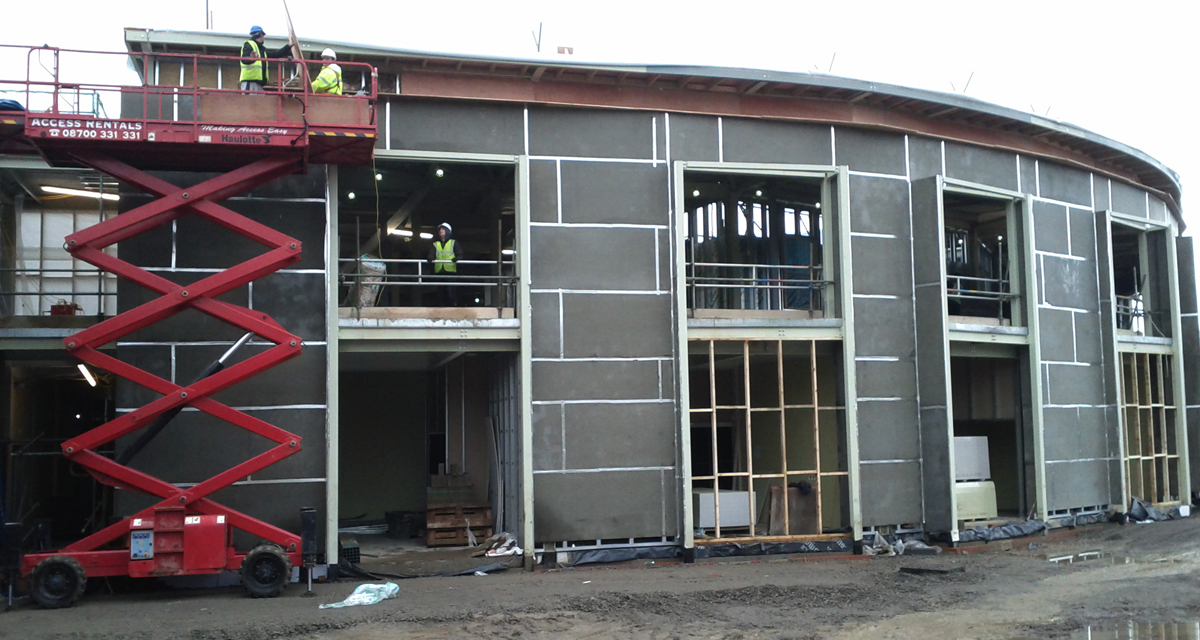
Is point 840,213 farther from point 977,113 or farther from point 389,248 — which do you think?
point 389,248

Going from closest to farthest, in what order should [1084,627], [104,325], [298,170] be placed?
[1084,627]
[104,325]
[298,170]

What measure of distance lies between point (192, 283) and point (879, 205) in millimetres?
11832

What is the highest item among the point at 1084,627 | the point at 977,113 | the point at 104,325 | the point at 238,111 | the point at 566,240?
the point at 977,113

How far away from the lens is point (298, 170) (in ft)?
49.0

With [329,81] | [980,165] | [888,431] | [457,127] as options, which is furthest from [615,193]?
[980,165]

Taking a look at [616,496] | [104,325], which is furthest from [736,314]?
[104,325]

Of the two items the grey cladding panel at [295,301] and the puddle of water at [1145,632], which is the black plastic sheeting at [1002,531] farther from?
the grey cladding panel at [295,301]

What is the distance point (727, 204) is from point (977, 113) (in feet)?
19.2

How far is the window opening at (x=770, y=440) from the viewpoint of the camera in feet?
57.1

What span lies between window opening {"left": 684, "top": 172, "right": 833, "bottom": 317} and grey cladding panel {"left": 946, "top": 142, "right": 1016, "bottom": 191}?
285cm

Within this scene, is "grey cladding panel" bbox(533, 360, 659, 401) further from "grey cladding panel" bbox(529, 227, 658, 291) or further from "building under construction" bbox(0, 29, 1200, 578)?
"grey cladding panel" bbox(529, 227, 658, 291)

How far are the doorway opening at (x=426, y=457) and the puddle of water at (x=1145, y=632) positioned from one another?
348 inches

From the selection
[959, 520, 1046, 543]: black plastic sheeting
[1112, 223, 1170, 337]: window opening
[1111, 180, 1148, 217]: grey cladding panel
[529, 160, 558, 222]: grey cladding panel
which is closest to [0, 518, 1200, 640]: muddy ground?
[959, 520, 1046, 543]: black plastic sheeting

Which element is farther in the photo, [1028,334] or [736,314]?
[1028,334]
